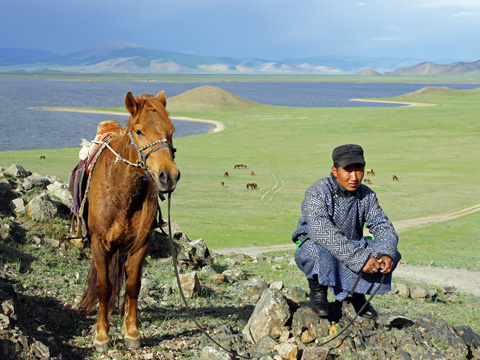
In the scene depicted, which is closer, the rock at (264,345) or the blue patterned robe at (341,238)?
the blue patterned robe at (341,238)

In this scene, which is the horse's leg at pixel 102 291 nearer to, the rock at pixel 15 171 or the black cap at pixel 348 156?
the black cap at pixel 348 156

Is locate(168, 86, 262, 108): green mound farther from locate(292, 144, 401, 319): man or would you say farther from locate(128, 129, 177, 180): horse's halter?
locate(128, 129, 177, 180): horse's halter

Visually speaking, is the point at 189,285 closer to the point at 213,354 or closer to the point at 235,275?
the point at 235,275

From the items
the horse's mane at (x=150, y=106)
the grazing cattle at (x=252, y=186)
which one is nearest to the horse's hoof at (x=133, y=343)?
the horse's mane at (x=150, y=106)

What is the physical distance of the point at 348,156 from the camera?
19.7 ft

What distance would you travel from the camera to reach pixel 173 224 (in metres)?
11.3

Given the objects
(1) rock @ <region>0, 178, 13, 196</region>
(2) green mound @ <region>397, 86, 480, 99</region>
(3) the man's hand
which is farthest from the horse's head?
(2) green mound @ <region>397, 86, 480, 99</region>

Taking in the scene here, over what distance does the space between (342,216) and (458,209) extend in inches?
794

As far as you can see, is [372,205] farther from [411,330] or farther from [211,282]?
[211,282]

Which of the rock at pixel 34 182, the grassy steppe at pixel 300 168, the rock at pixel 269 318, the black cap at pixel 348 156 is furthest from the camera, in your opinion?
the grassy steppe at pixel 300 168

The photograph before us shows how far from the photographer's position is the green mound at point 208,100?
10738 centimetres

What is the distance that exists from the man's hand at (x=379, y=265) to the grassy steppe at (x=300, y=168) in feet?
30.1

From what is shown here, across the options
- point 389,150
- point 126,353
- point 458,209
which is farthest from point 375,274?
point 389,150

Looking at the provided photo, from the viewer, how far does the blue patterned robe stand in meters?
5.87
